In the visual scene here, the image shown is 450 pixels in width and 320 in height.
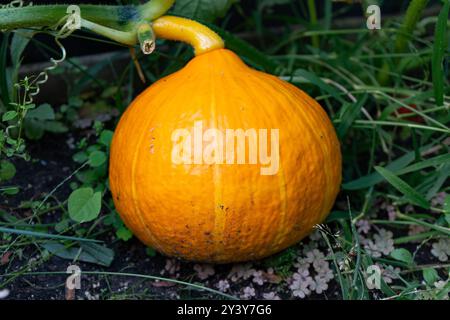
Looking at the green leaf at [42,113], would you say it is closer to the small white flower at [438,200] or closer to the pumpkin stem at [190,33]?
the pumpkin stem at [190,33]

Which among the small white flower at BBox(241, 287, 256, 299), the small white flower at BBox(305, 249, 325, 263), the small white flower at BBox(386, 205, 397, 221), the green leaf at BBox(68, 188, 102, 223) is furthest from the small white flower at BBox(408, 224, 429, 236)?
the green leaf at BBox(68, 188, 102, 223)

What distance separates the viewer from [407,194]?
155 centimetres

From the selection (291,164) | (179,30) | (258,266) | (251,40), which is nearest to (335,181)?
(291,164)

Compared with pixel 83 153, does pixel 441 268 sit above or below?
below

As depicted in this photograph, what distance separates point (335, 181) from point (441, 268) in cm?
36

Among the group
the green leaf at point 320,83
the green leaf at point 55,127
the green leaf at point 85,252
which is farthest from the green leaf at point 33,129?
the green leaf at point 320,83

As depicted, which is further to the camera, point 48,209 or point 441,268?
point 48,209

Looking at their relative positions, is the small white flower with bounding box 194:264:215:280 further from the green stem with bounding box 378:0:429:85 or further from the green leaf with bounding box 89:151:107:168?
the green stem with bounding box 378:0:429:85

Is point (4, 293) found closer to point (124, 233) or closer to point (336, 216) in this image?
point (124, 233)

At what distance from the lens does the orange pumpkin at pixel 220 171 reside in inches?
55.9

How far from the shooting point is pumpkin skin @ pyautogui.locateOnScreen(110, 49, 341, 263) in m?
1.42

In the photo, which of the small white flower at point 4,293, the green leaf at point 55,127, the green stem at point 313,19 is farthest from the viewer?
the green stem at point 313,19

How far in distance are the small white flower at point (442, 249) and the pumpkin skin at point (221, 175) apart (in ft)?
1.09
